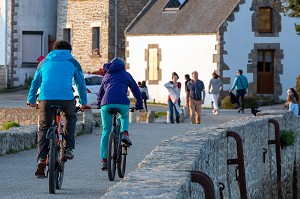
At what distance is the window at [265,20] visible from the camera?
→ 48.2m

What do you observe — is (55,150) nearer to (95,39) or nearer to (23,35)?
(95,39)

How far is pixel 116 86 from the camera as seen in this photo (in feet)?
51.3

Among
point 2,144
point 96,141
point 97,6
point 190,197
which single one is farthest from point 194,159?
point 97,6

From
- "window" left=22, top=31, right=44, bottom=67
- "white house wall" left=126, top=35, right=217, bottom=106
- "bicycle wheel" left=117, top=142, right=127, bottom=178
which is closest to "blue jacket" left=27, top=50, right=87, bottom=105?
"bicycle wheel" left=117, top=142, right=127, bottom=178

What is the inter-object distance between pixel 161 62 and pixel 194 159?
4055 cm

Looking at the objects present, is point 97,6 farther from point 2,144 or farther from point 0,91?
point 2,144

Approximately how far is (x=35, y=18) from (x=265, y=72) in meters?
14.8

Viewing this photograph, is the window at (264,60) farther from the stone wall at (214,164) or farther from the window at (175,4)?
the stone wall at (214,164)

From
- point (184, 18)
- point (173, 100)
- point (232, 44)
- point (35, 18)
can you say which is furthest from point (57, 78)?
point (35, 18)

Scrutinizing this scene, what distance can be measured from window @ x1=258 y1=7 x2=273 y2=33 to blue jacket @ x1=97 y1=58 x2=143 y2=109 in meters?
32.8

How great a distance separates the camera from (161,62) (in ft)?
165

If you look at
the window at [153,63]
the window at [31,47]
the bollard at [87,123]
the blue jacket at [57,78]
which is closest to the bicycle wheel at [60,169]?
the blue jacket at [57,78]

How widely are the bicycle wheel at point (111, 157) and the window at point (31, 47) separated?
4328 centimetres

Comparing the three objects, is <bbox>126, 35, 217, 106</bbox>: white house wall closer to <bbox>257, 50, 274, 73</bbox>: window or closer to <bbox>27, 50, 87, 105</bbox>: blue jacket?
<bbox>257, 50, 274, 73</bbox>: window
